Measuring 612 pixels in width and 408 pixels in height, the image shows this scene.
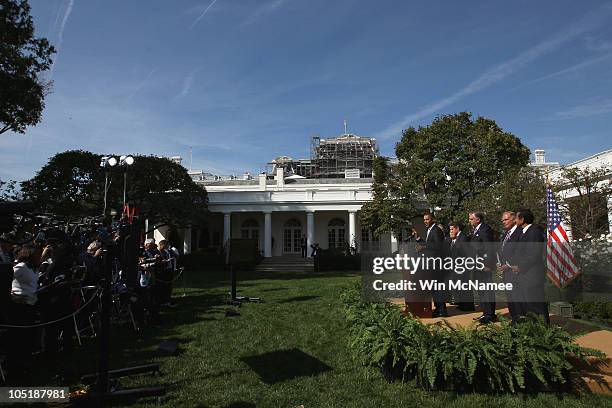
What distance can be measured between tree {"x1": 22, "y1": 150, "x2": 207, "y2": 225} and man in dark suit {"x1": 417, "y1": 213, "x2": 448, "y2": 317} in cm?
2346

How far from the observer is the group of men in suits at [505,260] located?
614 cm

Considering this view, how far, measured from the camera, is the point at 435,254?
24.2 feet

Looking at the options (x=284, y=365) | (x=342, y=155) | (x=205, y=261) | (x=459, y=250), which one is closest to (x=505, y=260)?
(x=459, y=250)

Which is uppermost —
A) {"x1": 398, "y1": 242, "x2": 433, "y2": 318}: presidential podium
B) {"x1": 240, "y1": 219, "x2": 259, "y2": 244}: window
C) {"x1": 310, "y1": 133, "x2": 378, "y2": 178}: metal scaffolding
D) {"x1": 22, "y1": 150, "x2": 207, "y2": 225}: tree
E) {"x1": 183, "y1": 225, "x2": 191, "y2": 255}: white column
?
{"x1": 310, "y1": 133, "x2": 378, "y2": 178}: metal scaffolding

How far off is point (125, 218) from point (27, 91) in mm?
13716

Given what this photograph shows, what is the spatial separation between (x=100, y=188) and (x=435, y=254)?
88.3 feet

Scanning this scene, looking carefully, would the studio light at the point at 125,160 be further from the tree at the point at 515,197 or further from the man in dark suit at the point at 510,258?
the tree at the point at 515,197

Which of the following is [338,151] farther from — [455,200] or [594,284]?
[594,284]

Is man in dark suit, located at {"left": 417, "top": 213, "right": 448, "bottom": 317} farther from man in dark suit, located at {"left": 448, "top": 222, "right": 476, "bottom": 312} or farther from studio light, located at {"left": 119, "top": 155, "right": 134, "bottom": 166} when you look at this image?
studio light, located at {"left": 119, "top": 155, "right": 134, "bottom": 166}

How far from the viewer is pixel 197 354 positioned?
636 cm

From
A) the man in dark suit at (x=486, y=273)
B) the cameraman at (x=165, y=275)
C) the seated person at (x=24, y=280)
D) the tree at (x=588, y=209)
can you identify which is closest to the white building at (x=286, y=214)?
the tree at (x=588, y=209)

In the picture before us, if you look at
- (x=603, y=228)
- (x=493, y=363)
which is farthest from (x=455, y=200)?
(x=493, y=363)

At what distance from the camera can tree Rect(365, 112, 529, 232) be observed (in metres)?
24.8

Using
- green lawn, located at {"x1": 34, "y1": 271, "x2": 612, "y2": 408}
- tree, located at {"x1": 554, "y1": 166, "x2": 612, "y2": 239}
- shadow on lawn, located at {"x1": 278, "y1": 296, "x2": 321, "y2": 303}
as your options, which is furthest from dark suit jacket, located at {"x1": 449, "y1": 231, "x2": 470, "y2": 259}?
tree, located at {"x1": 554, "y1": 166, "x2": 612, "y2": 239}
